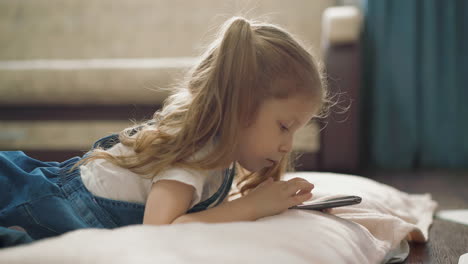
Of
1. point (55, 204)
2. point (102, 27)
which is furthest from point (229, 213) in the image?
point (102, 27)

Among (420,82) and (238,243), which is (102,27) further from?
(238,243)

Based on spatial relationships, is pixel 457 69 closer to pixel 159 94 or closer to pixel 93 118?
pixel 159 94

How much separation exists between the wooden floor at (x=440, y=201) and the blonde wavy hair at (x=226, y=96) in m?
0.40

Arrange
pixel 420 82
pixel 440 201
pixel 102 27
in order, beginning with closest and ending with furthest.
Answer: pixel 440 201, pixel 420 82, pixel 102 27

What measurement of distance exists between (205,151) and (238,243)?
0.28m

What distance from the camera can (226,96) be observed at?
3.11ft

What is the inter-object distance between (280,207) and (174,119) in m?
0.25

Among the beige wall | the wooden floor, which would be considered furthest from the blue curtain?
the beige wall

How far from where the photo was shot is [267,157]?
0.99 metres

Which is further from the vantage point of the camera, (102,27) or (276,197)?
(102,27)

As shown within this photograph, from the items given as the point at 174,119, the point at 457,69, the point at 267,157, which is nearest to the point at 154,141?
the point at 174,119

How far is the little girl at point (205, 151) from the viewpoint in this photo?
3.08ft

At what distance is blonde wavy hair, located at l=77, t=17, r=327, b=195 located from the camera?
941 mm

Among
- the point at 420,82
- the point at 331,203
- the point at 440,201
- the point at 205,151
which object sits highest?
the point at 205,151
